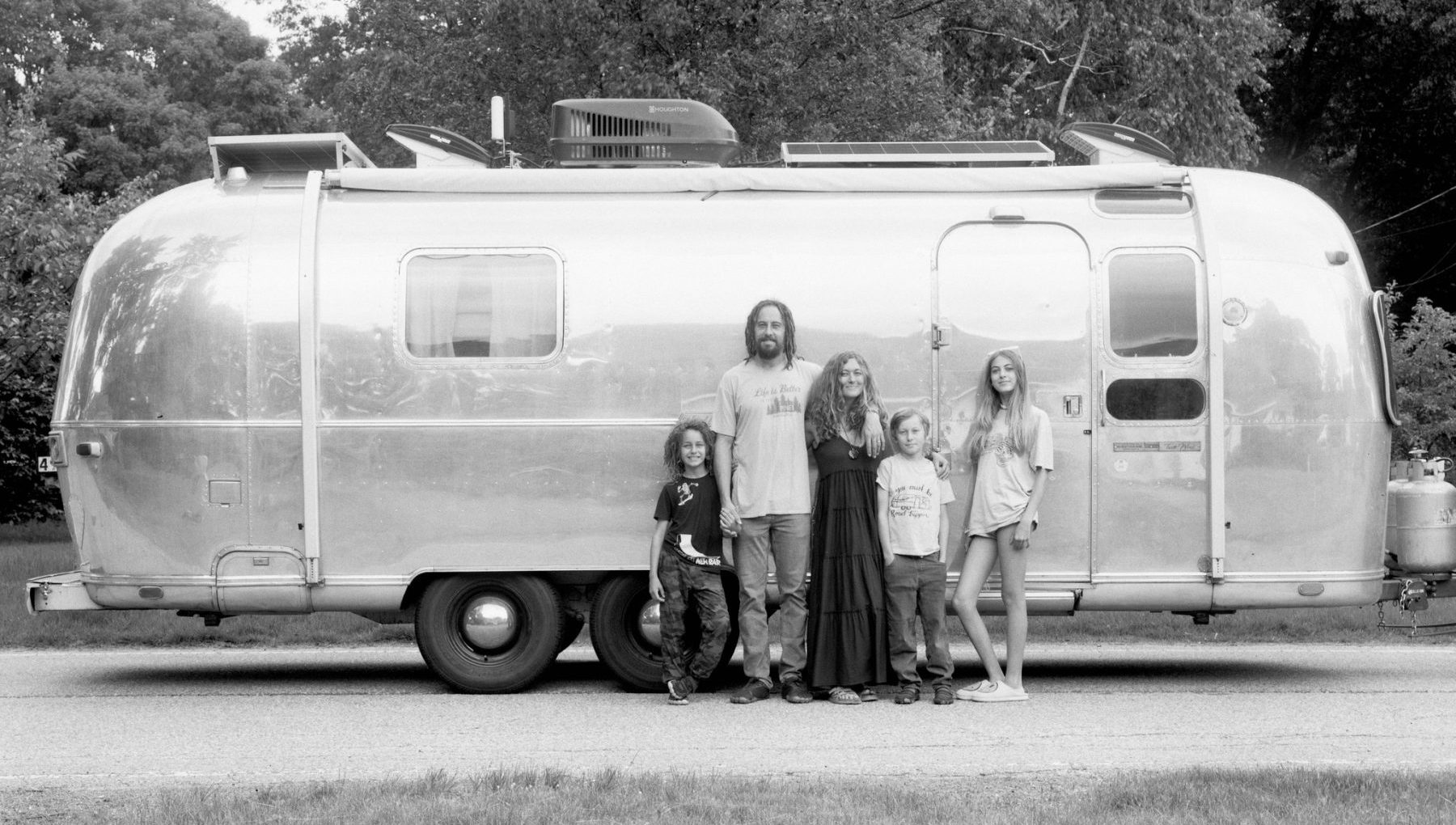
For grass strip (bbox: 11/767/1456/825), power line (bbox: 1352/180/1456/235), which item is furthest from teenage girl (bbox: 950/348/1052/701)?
power line (bbox: 1352/180/1456/235)

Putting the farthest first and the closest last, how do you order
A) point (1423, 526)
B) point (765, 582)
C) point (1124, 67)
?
point (1124, 67), point (1423, 526), point (765, 582)

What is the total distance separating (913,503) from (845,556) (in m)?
0.45

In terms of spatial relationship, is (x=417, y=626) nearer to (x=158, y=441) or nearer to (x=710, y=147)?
(x=158, y=441)

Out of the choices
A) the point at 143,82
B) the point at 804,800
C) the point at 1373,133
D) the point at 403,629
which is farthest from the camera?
the point at 143,82

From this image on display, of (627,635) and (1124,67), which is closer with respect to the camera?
(627,635)

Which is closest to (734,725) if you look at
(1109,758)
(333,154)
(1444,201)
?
(1109,758)

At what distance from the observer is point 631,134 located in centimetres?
905

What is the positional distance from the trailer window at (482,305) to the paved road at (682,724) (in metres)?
1.83

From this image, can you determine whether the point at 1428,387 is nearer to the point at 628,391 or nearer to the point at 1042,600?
the point at 1042,600

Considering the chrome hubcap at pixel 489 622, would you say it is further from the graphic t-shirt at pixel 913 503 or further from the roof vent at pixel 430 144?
the roof vent at pixel 430 144

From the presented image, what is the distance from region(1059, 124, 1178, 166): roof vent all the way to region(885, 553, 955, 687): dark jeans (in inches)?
101

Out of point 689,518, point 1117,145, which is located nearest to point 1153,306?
point 1117,145

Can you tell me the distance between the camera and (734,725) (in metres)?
7.56

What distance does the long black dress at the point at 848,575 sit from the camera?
8.16 meters
